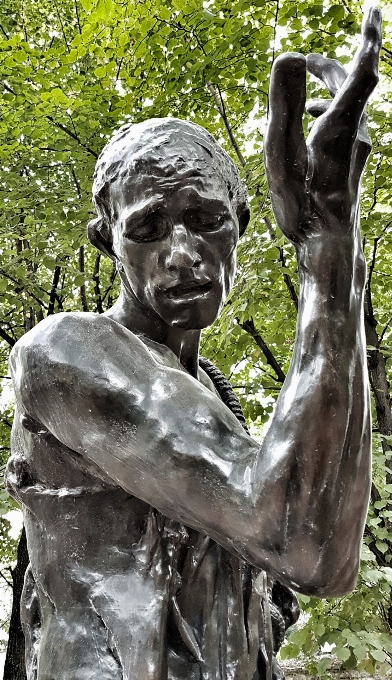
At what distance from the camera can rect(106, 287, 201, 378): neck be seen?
5.97ft

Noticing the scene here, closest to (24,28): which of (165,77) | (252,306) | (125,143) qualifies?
(165,77)

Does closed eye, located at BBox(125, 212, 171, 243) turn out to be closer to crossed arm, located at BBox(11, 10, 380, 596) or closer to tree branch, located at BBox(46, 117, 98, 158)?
crossed arm, located at BBox(11, 10, 380, 596)

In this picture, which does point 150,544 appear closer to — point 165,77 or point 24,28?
point 165,77

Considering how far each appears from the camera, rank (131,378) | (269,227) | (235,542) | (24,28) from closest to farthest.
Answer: (235,542), (131,378), (269,227), (24,28)

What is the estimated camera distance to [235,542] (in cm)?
129

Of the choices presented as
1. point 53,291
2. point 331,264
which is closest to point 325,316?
point 331,264

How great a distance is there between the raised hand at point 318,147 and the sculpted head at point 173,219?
0.37m

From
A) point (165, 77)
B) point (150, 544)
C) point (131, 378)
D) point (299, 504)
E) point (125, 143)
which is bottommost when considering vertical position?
point (150, 544)

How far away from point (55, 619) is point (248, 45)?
17.8 feet

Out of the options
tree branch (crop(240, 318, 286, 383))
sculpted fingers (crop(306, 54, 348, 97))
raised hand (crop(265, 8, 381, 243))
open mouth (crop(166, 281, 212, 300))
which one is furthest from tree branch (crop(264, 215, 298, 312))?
raised hand (crop(265, 8, 381, 243))

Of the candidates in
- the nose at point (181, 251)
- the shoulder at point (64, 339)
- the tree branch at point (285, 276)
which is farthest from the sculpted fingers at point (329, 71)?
the tree branch at point (285, 276)

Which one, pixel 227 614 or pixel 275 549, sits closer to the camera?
pixel 275 549

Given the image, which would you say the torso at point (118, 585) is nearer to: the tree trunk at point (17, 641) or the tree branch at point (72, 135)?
the tree branch at point (72, 135)

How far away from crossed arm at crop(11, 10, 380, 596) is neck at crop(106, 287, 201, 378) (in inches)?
15.3
